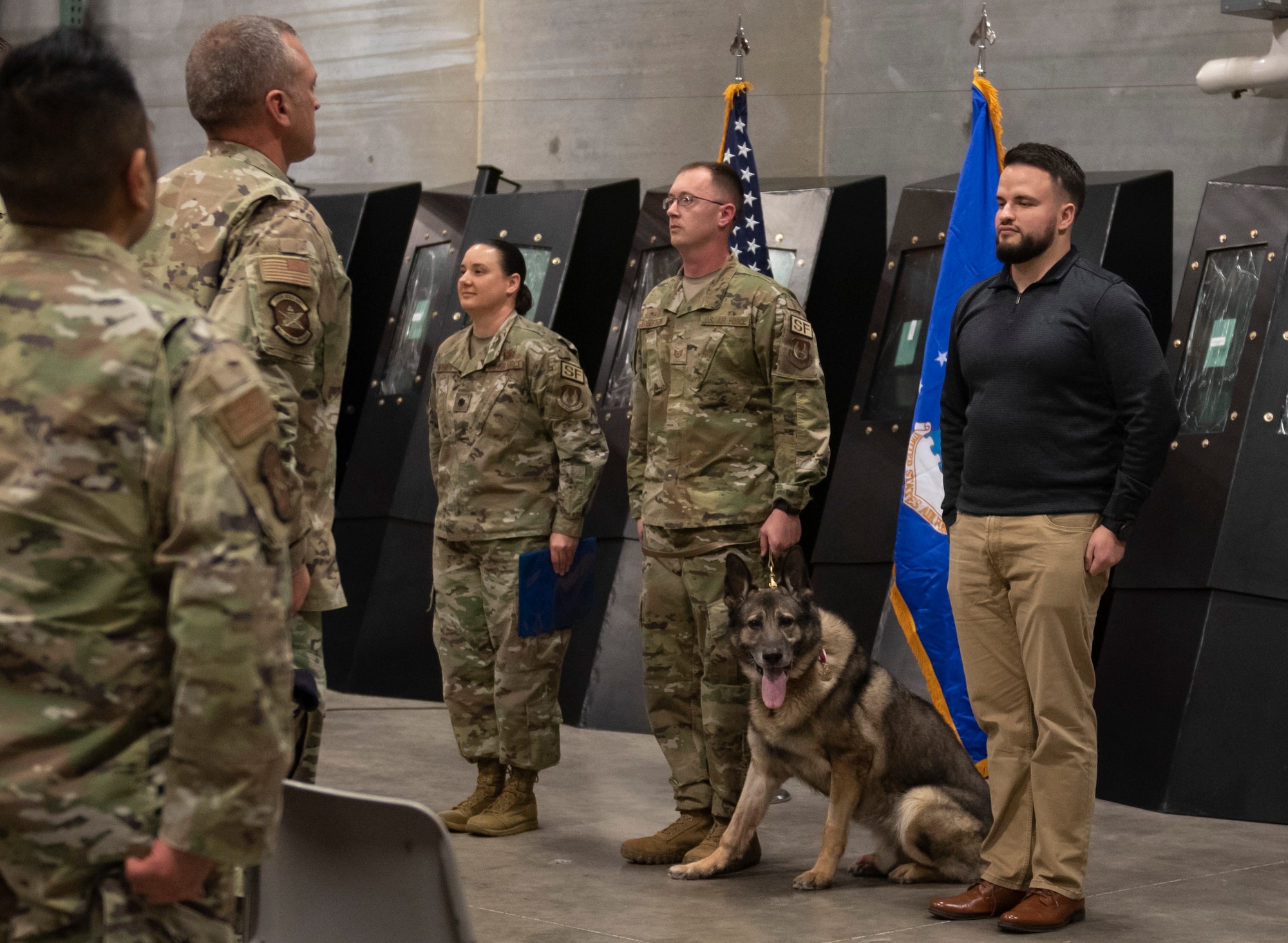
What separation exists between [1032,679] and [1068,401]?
62cm

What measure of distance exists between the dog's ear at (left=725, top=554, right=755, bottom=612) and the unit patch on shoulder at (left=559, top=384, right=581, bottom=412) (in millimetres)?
822

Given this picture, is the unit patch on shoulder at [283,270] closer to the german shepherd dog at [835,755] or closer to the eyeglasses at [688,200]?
the german shepherd dog at [835,755]

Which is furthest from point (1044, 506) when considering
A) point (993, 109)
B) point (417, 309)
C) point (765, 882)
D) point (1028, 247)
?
point (417, 309)

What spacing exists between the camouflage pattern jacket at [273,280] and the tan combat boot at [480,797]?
2131 millimetres

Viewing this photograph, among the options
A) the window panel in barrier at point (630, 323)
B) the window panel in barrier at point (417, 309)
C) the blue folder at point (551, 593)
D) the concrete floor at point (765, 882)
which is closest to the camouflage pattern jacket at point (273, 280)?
the concrete floor at point (765, 882)

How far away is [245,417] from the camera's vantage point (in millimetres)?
1459

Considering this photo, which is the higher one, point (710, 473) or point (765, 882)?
point (710, 473)

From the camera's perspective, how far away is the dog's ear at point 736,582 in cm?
393

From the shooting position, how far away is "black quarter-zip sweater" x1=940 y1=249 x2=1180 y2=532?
11.0 ft

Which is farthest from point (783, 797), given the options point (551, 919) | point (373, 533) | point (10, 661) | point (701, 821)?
point (10, 661)

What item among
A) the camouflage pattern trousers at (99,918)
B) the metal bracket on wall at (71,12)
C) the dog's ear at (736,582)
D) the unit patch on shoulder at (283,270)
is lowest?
the camouflage pattern trousers at (99,918)

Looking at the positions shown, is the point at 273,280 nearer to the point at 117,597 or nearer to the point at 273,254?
the point at 273,254

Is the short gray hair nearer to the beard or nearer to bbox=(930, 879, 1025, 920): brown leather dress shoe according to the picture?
the beard

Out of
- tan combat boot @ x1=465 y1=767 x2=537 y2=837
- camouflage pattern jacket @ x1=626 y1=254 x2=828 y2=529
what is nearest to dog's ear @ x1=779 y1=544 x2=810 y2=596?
camouflage pattern jacket @ x1=626 y1=254 x2=828 y2=529
